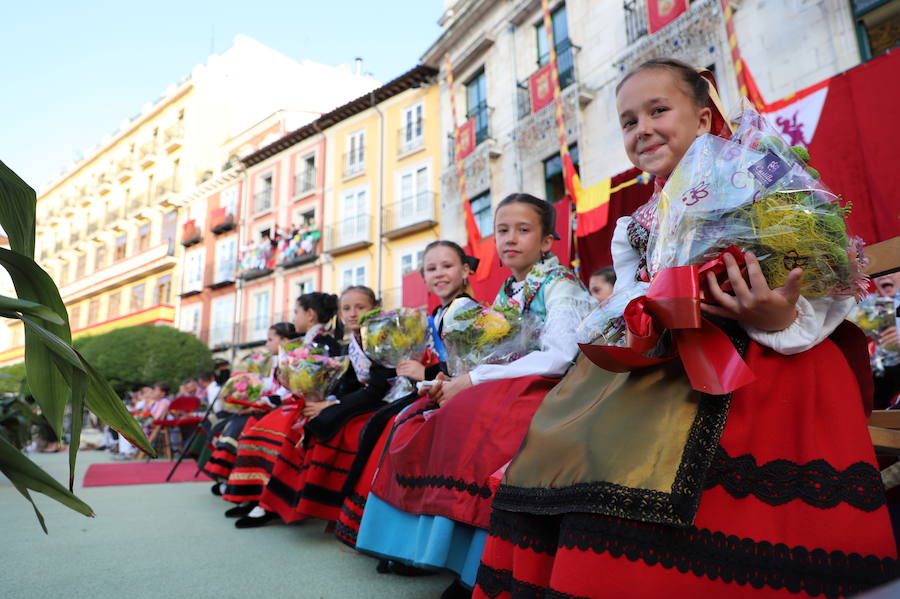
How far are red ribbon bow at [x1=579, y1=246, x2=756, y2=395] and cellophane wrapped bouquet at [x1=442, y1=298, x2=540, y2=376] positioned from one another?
1.03 meters

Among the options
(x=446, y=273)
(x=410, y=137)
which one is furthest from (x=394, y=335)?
(x=410, y=137)

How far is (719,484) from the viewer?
906mm

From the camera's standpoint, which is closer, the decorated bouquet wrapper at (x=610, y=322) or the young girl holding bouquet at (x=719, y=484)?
the young girl holding bouquet at (x=719, y=484)

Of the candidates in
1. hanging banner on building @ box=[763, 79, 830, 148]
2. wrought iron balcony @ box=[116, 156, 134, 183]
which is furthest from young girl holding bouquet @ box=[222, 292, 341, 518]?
wrought iron balcony @ box=[116, 156, 134, 183]

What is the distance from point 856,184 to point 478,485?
4.74 meters

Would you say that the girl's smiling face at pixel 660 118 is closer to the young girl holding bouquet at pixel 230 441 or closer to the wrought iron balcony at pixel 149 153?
the young girl holding bouquet at pixel 230 441

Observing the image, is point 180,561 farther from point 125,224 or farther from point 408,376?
point 125,224

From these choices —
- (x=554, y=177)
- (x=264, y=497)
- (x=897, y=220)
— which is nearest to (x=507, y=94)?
(x=554, y=177)

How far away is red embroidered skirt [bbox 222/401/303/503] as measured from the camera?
3.23 meters

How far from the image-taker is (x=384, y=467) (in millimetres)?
1918

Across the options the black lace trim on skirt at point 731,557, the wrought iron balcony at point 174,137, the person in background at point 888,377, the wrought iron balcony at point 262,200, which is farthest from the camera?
the wrought iron balcony at point 174,137

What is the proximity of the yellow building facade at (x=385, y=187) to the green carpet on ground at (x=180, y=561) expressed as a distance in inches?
471

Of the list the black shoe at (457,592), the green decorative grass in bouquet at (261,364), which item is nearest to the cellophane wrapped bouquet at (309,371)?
the black shoe at (457,592)

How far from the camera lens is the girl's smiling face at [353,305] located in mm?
3627
